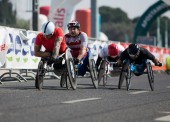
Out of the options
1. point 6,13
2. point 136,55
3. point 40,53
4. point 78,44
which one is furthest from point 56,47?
point 6,13

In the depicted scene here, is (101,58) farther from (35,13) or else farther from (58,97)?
(35,13)

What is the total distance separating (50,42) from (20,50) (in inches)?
266

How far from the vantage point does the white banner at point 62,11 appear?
31734 mm

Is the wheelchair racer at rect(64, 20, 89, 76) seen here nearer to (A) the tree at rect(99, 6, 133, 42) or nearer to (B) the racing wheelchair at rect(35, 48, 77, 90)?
(B) the racing wheelchair at rect(35, 48, 77, 90)

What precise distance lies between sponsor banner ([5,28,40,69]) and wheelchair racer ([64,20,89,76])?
186 inches

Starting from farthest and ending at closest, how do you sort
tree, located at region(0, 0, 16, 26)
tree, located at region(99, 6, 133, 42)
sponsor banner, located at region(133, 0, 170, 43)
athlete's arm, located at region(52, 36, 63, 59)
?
tree, located at region(99, 6, 133, 42)
tree, located at region(0, 0, 16, 26)
sponsor banner, located at region(133, 0, 170, 43)
athlete's arm, located at region(52, 36, 63, 59)

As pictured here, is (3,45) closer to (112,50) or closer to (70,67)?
(112,50)

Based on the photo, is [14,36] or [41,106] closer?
[41,106]

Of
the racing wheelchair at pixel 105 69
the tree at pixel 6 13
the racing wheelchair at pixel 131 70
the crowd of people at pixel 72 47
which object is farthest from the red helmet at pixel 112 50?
the tree at pixel 6 13

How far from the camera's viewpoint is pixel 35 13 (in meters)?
31.7

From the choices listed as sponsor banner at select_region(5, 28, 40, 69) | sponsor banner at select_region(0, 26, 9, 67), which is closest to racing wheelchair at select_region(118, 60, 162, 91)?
sponsor banner at select_region(0, 26, 9, 67)

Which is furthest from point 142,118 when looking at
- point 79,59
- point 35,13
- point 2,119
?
point 35,13

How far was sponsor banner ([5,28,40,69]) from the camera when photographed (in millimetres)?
19859

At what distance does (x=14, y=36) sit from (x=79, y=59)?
230 inches
